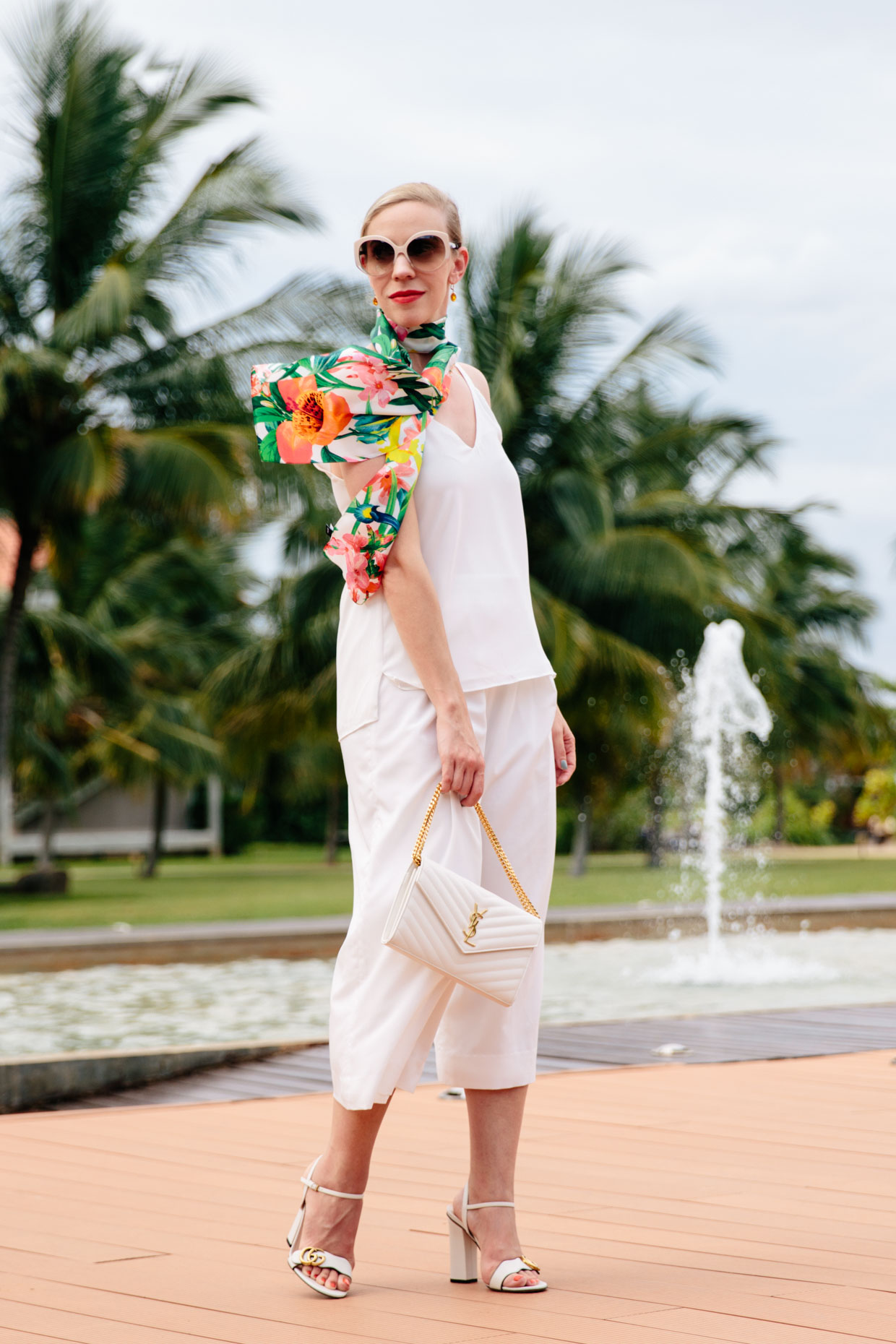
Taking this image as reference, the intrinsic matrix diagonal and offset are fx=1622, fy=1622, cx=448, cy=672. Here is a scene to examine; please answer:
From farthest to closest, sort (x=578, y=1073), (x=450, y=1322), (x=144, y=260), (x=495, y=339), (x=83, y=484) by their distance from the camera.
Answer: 1. (x=495, y=339)
2. (x=144, y=260)
3. (x=83, y=484)
4. (x=578, y=1073)
5. (x=450, y=1322)

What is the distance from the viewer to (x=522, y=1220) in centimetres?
298

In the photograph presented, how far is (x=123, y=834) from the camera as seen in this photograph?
3431 cm

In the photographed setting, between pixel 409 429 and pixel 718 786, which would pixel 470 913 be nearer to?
pixel 409 429

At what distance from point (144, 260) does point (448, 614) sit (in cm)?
1362

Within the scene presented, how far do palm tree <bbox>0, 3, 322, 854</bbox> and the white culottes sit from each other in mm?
12459

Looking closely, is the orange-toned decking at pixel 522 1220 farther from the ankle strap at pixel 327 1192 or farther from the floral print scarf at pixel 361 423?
the floral print scarf at pixel 361 423

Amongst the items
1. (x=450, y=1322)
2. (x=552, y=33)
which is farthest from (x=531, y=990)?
(x=552, y=33)

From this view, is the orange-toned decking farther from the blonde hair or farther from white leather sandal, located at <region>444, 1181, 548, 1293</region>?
the blonde hair

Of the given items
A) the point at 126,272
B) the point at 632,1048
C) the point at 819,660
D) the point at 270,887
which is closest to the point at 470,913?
the point at 632,1048

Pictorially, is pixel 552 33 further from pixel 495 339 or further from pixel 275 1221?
pixel 495 339

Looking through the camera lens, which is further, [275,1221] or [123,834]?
[123,834]

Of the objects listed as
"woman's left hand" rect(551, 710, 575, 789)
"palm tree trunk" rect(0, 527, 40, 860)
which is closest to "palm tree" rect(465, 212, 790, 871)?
"palm tree trunk" rect(0, 527, 40, 860)

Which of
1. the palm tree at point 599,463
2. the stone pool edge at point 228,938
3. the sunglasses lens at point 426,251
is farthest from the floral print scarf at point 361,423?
the palm tree at point 599,463

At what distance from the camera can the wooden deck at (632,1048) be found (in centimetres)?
468
